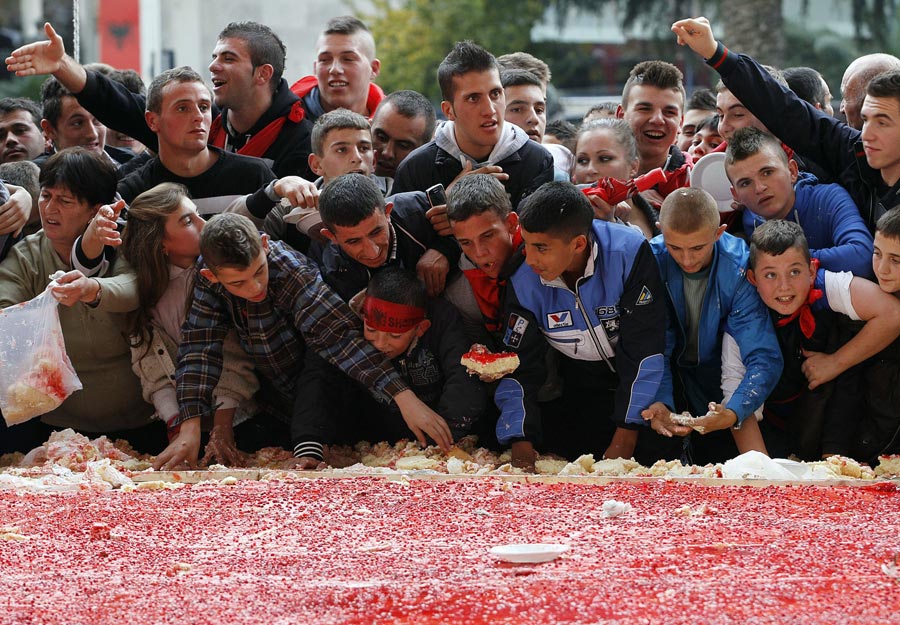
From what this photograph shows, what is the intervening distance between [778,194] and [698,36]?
2.63ft

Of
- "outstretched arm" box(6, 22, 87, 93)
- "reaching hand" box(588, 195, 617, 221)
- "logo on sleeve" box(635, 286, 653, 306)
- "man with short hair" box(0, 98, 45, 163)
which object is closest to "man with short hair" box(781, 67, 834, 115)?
"reaching hand" box(588, 195, 617, 221)

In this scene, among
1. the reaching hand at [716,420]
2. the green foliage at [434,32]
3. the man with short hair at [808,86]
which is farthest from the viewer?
the green foliage at [434,32]

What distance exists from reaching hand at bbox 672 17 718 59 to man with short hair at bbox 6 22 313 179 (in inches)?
83.5

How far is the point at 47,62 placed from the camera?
561 cm

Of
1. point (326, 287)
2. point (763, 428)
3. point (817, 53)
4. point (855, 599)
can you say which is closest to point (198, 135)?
point (326, 287)

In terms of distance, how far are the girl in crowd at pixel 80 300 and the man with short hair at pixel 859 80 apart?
3824 millimetres

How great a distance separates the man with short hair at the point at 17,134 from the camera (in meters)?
6.82

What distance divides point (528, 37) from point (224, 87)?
2019 centimetres

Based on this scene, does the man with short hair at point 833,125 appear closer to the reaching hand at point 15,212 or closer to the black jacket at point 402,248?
the black jacket at point 402,248

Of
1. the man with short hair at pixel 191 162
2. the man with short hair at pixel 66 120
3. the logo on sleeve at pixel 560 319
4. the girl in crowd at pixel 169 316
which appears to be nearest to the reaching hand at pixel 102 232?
the girl in crowd at pixel 169 316

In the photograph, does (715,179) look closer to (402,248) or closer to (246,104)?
(402,248)

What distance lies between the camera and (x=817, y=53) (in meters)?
25.6

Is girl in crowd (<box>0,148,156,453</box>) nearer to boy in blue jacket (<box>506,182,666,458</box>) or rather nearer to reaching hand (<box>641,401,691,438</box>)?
boy in blue jacket (<box>506,182,666,458</box>)

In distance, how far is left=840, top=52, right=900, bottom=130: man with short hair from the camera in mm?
5977
